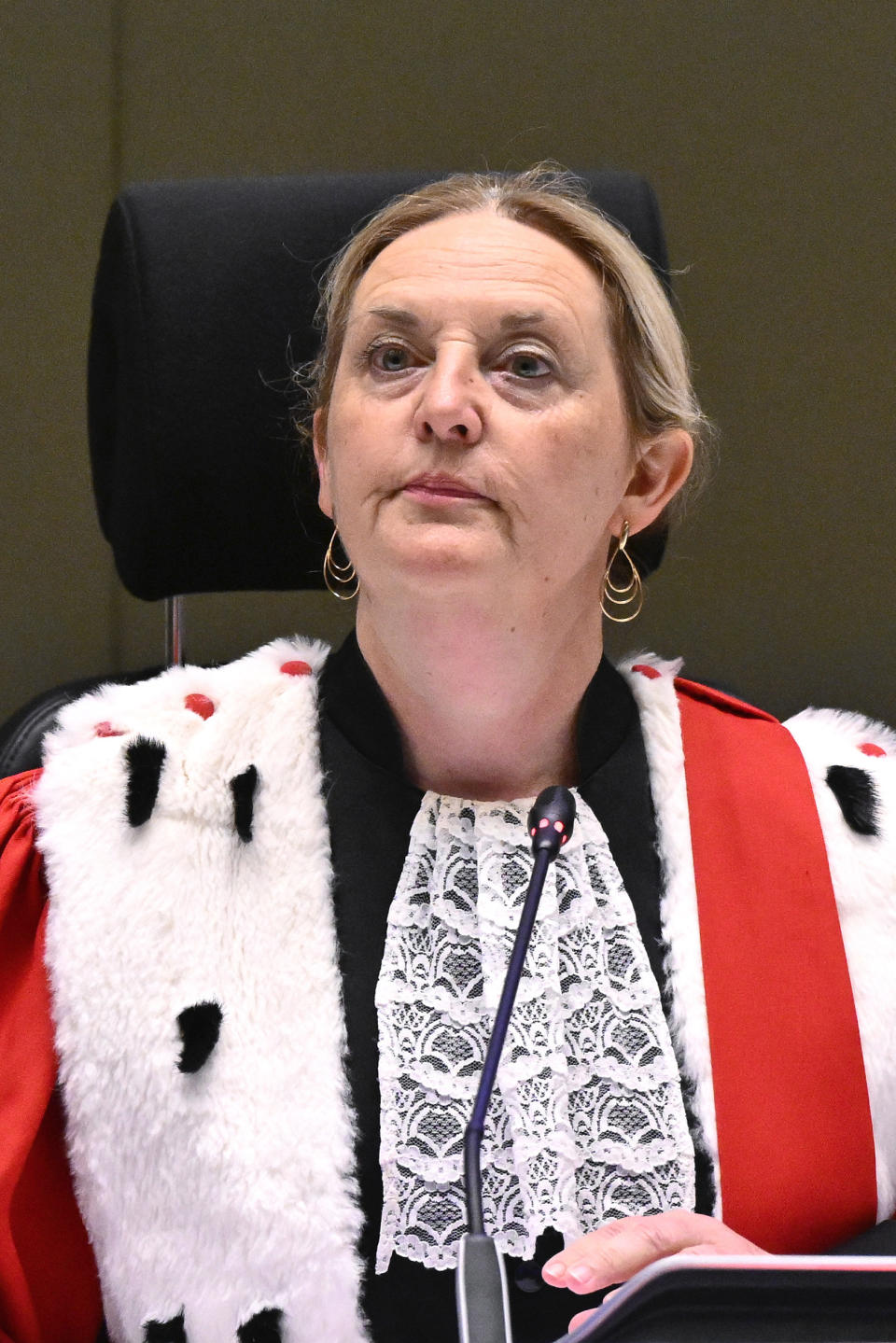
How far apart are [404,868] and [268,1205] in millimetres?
285

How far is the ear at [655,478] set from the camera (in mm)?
1378

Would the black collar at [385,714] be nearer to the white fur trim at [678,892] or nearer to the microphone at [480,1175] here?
the white fur trim at [678,892]

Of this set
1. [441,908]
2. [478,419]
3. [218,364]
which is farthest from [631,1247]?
[218,364]

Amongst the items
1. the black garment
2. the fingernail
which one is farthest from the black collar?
the fingernail

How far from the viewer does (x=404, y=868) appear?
127 cm

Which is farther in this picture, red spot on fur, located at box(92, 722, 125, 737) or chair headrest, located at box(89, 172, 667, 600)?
chair headrest, located at box(89, 172, 667, 600)

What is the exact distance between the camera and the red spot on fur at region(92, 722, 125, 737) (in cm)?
133

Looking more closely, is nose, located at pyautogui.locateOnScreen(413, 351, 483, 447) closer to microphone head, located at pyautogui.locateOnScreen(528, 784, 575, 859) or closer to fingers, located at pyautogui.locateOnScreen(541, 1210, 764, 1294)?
microphone head, located at pyautogui.locateOnScreen(528, 784, 575, 859)

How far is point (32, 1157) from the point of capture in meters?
1.18

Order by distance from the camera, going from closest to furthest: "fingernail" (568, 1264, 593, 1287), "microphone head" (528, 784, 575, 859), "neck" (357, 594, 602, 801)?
1. "fingernail" (568, 1264, 593, 1287)
2. "microphone head" (528, 784, 575, 859)
3. "neck" (357, 594, 602, 801)

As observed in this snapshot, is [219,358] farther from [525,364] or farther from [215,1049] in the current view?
[215,1049]

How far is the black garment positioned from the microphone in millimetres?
266

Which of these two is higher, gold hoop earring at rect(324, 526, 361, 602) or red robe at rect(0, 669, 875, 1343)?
gold hoop earring at rect(324, 526, 361, 602)

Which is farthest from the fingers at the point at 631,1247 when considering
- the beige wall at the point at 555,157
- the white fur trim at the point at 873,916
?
the beige wall at the point at 555,157
